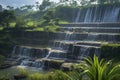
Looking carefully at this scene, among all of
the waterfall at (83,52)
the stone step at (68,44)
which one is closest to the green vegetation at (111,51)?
the waterfall at (83,52)

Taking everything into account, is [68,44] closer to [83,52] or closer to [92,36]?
[83,52]

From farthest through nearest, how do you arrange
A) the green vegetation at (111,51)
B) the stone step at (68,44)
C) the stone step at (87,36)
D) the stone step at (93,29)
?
the stone step at (93,29), the stone step at (87,36), the stone step at (68,44), the green vegetation at (111,51)

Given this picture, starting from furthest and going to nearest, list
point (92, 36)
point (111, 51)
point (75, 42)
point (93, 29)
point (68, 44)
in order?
1. point (93, 29)
2. point (92, 36)
3. point (75, 42)
4. point (68, 44)
5. point (111, 51)

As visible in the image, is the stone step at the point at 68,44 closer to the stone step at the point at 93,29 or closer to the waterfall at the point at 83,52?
the waterfall at the point at 83,52

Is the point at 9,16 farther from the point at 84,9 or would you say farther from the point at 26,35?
the point at 84,9

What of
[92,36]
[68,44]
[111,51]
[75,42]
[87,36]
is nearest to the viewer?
[111,51]

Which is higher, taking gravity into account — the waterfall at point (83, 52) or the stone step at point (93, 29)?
the stone step at point (93, 29)

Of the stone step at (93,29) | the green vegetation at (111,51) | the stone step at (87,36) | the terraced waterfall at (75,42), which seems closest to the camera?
the green vegetation at (111,51)

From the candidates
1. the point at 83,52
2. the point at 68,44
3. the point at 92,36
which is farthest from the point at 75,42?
the point at 83,52

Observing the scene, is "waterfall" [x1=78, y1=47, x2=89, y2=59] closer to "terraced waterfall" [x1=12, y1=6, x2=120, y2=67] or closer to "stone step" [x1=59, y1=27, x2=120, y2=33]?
"terraced waterfall" [x1=12, y1=6, x2=120, y2=67]

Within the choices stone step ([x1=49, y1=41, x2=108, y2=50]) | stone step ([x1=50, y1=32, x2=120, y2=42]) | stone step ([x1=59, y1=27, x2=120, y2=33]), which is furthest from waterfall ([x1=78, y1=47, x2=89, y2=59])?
stone step ([x1=59, y1=27, x2=120, y2=33])

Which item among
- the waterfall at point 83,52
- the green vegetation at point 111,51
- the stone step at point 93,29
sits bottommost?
the waterfall at point 83,52

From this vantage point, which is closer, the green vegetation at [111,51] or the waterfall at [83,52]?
the green vegetation at [111,51]

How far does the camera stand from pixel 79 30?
4775cm
